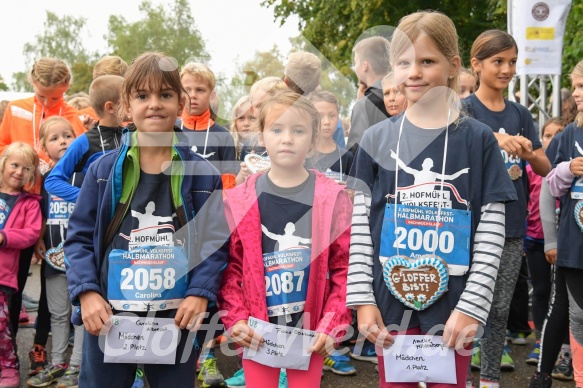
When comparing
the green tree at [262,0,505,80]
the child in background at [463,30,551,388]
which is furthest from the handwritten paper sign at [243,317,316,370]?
the green tree at [262,0,505,80]

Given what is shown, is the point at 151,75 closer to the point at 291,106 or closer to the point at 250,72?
the point at 250,72

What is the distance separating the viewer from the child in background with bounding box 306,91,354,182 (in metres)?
4.32

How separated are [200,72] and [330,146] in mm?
951

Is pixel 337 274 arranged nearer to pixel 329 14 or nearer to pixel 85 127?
pixel 85 127

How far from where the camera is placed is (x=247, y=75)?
9.32 feet

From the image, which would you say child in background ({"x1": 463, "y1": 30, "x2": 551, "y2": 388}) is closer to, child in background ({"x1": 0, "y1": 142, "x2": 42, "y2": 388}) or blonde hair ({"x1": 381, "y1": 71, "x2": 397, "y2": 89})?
blonde hair ({"x1": 381, "y1": 71, "x2": 397, "y2": 89})

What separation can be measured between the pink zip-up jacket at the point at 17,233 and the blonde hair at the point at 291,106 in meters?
2.02

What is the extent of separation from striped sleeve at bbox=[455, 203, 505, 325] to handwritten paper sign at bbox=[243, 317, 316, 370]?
0.61 m

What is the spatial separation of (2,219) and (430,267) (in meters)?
2.92

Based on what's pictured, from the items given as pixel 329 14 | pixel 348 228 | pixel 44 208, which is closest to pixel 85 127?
pixel 44 208

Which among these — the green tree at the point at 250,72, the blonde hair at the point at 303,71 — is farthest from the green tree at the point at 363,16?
the green tree at the point at 250,72

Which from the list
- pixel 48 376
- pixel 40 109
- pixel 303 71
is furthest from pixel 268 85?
pixel 40 109

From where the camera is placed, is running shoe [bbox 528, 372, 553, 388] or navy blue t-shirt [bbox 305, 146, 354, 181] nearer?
running shoe [bbox 528, 372, 553, 388]

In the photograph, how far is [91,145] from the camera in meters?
4.10
